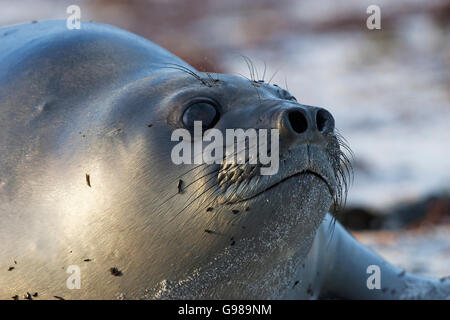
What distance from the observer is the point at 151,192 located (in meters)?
3.04

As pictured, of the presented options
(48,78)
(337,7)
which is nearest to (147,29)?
(337,7)

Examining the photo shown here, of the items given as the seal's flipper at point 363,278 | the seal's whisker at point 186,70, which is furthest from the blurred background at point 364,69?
the seal's flipper at point 363,278

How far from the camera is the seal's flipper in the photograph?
15.3ft

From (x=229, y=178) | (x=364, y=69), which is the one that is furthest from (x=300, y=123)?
(x=364, y=69)

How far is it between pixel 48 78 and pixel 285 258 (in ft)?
5.00

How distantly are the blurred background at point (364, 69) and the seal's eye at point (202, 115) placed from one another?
2.86ft

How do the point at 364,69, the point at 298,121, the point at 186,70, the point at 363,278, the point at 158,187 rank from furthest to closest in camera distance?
the point at 364,69 < the point at 363,278 < the point at 186,70 < the point at 158,187 < the point at 298,121

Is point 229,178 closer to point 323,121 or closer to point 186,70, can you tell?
point 323,121

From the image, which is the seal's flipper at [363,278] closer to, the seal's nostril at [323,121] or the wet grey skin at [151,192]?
the wet grey skin at [151,192]

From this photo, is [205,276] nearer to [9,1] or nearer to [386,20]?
[386,20]

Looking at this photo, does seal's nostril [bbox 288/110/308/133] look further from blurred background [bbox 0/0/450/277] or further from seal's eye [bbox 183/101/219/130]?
blurred background [bbox 0/0/450/277]

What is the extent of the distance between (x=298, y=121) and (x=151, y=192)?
67cm

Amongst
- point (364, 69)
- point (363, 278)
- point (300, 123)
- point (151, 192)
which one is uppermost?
point (364, 69)

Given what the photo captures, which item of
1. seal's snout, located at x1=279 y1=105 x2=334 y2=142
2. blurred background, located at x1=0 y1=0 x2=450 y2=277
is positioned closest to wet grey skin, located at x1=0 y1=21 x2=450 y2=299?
seal's snout, located at x1=279 y1=105 x2=334 y2=142
